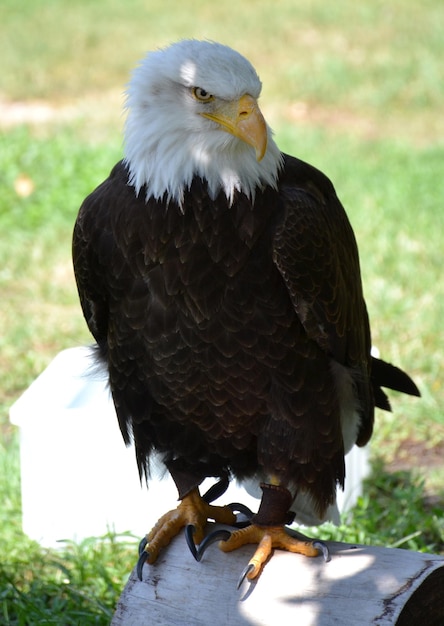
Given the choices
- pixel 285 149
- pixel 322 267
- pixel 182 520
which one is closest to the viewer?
pixel 322 267

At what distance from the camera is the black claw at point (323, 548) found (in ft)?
9.14

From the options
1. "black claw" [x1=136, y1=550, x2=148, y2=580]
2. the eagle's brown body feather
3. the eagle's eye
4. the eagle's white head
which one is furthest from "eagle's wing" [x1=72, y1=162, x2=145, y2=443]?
"black claw" [x1=136, y1=550, x2=148, y2=580]

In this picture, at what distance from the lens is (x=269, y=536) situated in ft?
9.75

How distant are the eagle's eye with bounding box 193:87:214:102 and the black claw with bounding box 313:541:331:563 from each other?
130cm

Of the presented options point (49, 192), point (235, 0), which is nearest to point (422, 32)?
point (235, 0)

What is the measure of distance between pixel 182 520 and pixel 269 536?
12.5 inches

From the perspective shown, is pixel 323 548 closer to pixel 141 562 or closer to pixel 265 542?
pixel 265 542

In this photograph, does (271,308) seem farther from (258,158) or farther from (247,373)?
(258,158)

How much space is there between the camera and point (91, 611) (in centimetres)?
343

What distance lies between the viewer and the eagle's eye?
8.70 ft

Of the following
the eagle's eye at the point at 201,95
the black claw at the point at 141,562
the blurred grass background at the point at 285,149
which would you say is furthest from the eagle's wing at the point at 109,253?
the blurred grass background at the point at 285,149

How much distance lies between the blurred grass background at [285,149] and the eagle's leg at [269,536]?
701 millimetres

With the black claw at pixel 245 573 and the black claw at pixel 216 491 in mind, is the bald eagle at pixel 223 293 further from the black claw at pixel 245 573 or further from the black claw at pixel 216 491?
the black claw at pixel 216 491

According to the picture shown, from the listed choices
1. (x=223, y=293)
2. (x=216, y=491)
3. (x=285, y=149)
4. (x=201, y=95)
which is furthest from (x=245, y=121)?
(x=285, y=149)
